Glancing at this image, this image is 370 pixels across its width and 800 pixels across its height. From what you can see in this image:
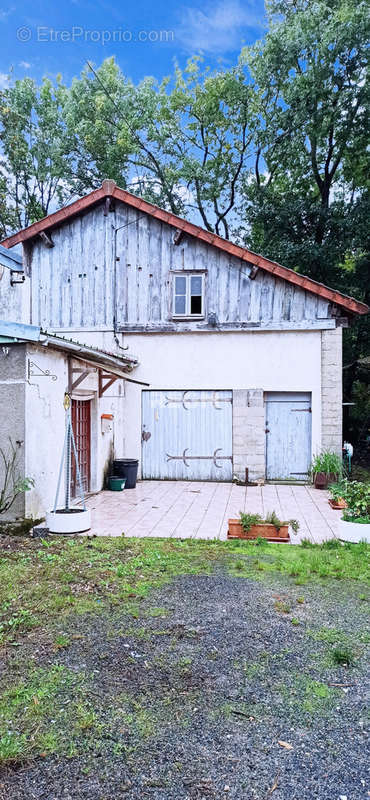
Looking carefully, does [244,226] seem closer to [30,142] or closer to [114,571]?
[30,142]

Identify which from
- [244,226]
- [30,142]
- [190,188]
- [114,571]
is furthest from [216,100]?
[114,571]

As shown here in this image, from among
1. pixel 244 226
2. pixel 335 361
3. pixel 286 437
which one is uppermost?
pixel 244 226

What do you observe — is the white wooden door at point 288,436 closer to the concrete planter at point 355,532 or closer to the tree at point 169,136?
the concrete planter at point 355,532

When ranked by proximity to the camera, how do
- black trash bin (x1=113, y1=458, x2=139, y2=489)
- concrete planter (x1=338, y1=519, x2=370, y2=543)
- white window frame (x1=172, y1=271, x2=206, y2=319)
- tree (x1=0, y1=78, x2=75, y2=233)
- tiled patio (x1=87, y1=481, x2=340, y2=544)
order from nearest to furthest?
concrete planter (x1=338, y1=519, x2=370, y2=543)
tiled patio (x1=87, y1=481, x2=340, y2=544)
black trash bin (x1=113, y1=458, x2=139, y2=489)
white window frame (x1=172, y1=271, x2=206, y2=319)
tree (x1=0, y1=78, x2=75, y2=233)

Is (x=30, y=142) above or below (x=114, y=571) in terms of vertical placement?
above

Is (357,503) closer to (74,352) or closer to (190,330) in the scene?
(74,352)

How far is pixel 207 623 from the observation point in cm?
383

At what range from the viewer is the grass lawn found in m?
2.29

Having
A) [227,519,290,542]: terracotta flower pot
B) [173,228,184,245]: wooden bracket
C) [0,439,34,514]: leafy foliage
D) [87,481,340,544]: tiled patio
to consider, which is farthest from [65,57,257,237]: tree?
[227,519,290,542]: terracotta flower pot

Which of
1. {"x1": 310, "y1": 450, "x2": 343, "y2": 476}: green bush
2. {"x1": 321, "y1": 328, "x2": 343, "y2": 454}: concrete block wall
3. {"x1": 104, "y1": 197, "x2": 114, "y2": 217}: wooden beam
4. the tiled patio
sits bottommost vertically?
the tiled patio

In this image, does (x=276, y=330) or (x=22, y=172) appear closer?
(x=276, y=330)

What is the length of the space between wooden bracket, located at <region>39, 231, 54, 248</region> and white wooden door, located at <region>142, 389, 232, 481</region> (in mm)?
4178

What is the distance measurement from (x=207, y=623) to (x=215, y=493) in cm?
574

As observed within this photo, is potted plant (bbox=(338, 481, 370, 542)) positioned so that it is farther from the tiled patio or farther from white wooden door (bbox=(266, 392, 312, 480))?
white wooden door (bbox=(266, 392, 312, 480))
